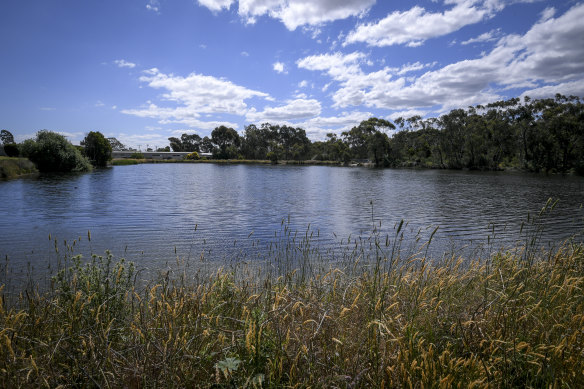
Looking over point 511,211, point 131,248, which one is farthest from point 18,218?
point 511,211

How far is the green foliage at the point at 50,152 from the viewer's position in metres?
51.0

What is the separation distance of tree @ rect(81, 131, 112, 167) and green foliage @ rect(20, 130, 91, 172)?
1826 centimetres

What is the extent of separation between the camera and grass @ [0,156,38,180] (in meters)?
39.3

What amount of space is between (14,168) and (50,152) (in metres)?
10.1

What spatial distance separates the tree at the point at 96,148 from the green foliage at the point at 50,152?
18260mm

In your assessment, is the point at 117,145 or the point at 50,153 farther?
the point at 117,145

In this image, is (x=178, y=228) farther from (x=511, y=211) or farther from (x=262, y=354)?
(x=511, y=211)

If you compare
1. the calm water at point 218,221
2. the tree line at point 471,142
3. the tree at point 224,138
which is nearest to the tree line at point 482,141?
the tree line at point 471,142

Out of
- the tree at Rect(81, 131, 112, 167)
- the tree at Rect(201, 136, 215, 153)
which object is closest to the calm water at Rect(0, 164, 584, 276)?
the tree at Rect(81, 131, 112, 167)

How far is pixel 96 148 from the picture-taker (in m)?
73.9

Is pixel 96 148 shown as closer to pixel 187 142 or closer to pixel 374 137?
pixel 374 137

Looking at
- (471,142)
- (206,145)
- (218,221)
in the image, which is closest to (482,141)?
(471,142)

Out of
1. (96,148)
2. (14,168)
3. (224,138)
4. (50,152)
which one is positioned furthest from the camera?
(224,138)

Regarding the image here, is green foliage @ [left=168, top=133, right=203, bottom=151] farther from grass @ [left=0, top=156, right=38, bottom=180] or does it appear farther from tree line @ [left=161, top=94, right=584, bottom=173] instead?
grass @ [left=0, top=156, right=38, bottom=180]
